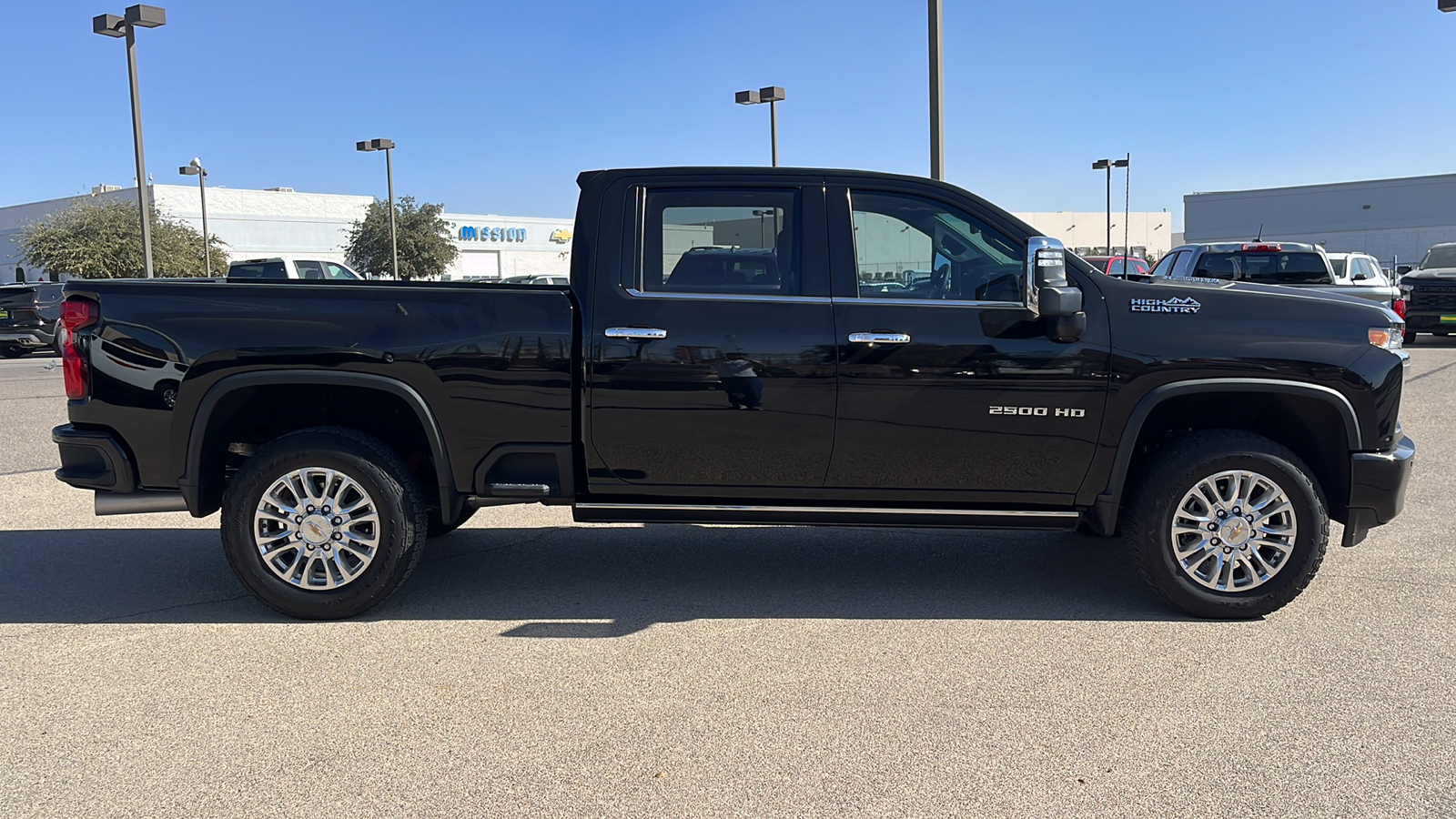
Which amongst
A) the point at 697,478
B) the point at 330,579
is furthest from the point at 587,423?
the point at 330,579

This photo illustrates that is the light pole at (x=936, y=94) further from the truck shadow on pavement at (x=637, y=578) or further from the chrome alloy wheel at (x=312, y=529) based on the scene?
the chrome alloy wheel at (x=312, y=529)

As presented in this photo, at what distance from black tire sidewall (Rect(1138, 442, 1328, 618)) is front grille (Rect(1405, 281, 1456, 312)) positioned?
60.3 feet

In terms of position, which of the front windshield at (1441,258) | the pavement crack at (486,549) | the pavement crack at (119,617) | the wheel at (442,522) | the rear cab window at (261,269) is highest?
the rear cab window at (261,269)

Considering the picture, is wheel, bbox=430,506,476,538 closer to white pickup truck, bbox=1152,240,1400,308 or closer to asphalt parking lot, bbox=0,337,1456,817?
asphalt parking lot, bbox=0,337,1456,817

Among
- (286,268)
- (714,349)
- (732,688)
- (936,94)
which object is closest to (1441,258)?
(936,94)

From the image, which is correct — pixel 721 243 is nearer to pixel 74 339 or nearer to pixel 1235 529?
pixel 1235 529

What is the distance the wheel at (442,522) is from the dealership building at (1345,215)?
61.2m

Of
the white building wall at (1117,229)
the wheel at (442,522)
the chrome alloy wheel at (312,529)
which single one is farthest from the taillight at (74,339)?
the white building wall at (1117,229)

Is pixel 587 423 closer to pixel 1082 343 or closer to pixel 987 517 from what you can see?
pixel 987 517

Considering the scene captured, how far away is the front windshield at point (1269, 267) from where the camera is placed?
15.6m

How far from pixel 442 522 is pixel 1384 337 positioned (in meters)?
4.36

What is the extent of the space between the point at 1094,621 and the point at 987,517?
2.14 feet

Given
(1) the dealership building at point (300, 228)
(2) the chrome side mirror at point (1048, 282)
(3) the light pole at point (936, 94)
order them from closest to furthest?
1. (2) the chrome side mirror at point (1048, 282)
2. (3) the light pole at point (936, 94)
3. (1) the dealership building at point (300, 228)

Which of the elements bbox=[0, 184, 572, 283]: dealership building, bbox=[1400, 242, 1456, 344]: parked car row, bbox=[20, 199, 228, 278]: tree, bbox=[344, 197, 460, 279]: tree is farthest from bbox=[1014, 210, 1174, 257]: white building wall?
bbox=[1400, 242, 1456, 344]: parked car row
